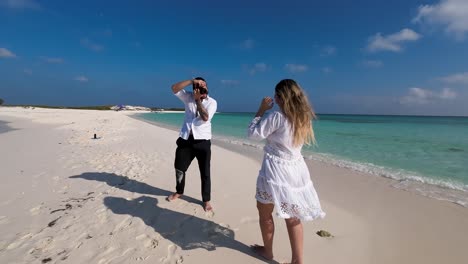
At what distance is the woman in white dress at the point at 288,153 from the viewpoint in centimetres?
236

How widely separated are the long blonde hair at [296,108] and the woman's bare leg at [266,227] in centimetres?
77

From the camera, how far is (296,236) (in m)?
2.54

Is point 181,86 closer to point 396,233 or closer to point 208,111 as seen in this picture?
point 208,111

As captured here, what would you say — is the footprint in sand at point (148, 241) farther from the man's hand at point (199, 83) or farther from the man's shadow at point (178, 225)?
the man's hand at point (199, 83)

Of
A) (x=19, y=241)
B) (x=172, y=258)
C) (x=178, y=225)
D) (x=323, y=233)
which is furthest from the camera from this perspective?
(x=178, y=225)

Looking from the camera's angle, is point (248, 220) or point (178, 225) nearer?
point (178, 225)

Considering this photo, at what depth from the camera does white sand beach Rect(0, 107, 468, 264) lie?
2996mm

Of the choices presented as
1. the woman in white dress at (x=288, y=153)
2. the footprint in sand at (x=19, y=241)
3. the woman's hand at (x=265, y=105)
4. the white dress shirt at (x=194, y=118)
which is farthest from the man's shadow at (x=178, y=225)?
the woman's hand at (x=265, y=105)

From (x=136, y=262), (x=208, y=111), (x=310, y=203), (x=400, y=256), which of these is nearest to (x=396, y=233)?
(x=400, y=256)

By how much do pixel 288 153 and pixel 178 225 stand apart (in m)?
2.12

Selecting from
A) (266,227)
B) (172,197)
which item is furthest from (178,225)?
(266,227)

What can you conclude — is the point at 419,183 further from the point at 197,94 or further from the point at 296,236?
the point at 197,94

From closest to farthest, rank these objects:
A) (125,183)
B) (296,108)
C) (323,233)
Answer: (296,108) → (323,233) → (125,183)

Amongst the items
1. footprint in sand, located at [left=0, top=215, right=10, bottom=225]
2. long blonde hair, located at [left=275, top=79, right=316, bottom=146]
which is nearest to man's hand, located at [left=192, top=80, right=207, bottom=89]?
long blonde hair, located at [left=275, top=79, right=316, bottom=146]
